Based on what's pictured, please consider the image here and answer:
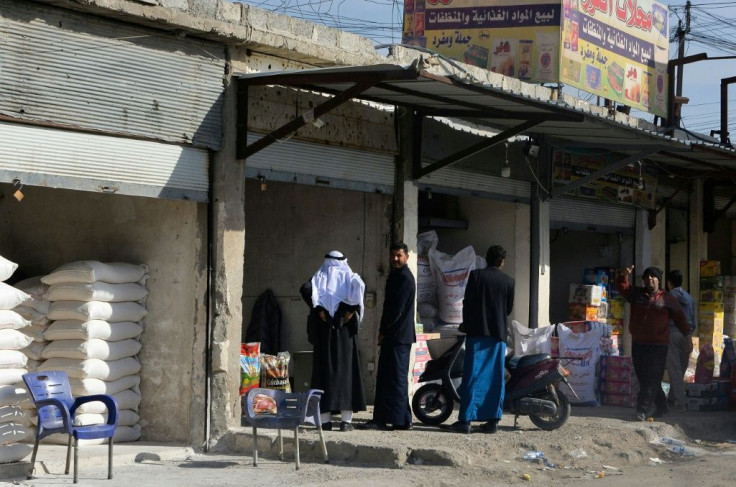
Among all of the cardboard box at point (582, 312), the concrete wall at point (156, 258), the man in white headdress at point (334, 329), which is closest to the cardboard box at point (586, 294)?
the cardboard box at point (582, 312)

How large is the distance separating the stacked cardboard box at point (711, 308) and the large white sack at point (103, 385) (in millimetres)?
10508

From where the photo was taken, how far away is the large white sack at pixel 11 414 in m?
8.02

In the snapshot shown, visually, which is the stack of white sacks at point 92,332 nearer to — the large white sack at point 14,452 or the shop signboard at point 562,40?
the large white sack at point 14,452

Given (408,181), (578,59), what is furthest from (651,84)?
(408,181)

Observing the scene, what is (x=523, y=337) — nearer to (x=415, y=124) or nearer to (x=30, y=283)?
(x=415, y=124)

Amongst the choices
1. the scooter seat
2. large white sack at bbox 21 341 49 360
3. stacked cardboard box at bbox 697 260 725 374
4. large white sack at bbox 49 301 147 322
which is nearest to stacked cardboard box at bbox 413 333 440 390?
the scooter seat

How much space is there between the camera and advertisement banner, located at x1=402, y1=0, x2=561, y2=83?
15109 mm

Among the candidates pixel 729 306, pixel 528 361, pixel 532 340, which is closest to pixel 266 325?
pixel 528 361

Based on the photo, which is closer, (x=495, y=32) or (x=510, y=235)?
(x=510, y=235)

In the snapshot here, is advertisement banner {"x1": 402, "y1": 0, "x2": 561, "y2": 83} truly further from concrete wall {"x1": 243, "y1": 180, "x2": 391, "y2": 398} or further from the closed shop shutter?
the closed shop shutter

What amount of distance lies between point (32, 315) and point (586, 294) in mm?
8305

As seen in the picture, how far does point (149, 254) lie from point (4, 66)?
233 cm

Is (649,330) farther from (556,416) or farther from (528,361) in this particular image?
(556,416)

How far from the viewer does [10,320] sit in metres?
8.28
